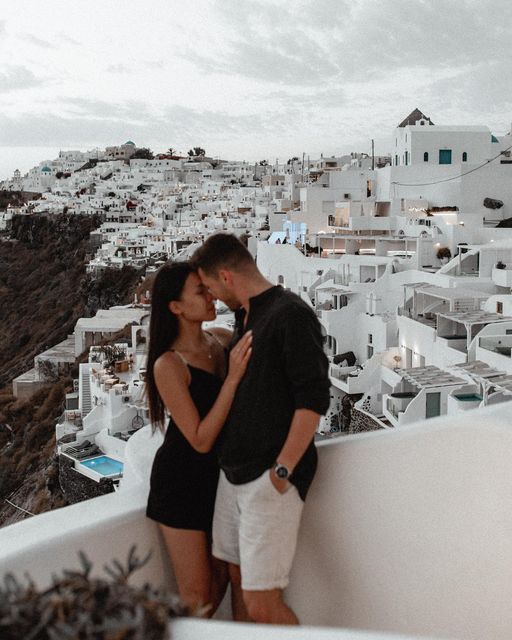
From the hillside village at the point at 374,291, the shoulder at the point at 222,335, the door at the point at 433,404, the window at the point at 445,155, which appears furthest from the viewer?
the window at the point at 445,155

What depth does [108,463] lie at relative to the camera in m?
11.6

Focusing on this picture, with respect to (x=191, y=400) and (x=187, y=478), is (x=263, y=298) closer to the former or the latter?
(x=191, y=400)

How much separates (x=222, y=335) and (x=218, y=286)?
24cm

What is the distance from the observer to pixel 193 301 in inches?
68.0

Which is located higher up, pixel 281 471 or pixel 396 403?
pixel 281 471

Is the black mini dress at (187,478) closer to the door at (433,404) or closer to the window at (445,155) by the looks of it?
the door at (433,404)

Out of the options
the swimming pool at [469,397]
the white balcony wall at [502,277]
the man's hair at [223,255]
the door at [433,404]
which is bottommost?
the door at [433,404]

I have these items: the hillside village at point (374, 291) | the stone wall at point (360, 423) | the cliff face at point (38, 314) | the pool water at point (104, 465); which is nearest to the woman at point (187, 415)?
the hillside village at point (374, 291)

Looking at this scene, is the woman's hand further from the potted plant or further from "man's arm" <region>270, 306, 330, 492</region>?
the potted plant

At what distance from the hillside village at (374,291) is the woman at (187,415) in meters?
0.27

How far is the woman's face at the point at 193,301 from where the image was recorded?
1.72 m

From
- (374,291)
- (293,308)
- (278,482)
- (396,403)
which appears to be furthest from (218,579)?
A: (374,291)

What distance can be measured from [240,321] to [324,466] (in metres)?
0.41

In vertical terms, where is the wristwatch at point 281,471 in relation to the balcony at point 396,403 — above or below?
above
